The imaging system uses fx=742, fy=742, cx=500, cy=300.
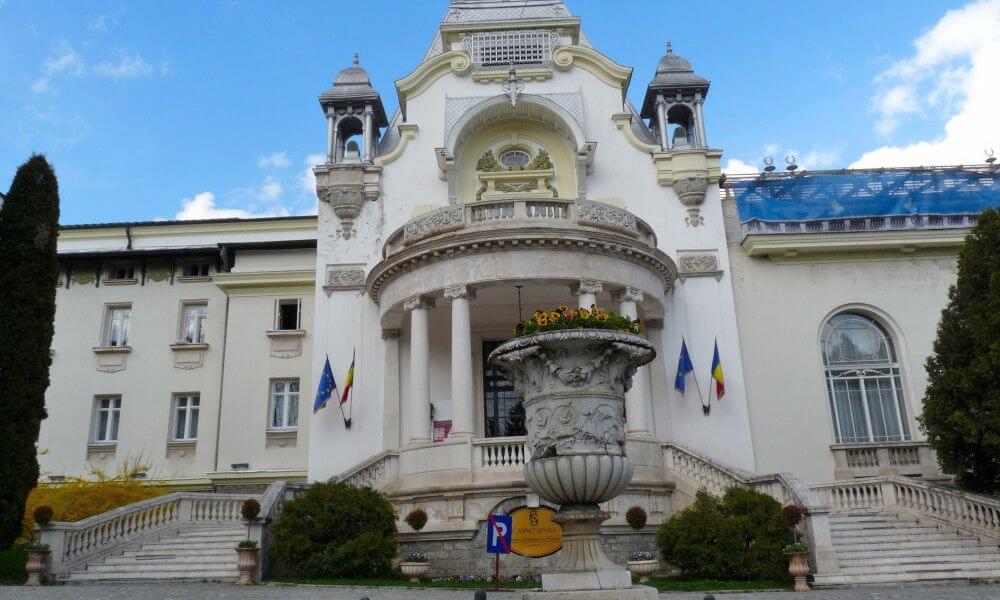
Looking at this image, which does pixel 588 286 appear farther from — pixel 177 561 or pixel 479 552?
pixel 177 561

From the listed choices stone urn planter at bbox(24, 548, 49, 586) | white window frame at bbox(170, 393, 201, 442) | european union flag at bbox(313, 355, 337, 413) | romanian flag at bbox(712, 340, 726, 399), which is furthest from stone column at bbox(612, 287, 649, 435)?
white window frame at bbox(170, 393, 201, 442)

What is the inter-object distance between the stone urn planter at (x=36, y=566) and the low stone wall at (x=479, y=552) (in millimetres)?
7618

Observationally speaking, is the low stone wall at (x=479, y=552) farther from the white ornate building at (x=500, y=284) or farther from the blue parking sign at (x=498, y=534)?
the blue parking sign at (x=498, y=534)

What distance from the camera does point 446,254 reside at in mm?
20688

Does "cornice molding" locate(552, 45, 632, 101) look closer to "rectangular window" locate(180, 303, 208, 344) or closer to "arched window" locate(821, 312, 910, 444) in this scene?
"arched window" locate(821, 312, 910, 444)

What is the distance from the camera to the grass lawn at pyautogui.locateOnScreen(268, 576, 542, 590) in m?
14.9

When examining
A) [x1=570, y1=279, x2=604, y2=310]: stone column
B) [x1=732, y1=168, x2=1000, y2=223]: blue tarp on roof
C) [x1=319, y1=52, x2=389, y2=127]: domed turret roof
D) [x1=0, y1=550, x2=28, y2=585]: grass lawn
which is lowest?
[x1=0, y1=550, x2=28, y2=585]: grass lawn

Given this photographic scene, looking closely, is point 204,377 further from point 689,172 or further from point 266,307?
point 689,172

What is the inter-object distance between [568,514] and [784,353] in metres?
17.3

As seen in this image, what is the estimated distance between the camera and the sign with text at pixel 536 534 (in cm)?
1617

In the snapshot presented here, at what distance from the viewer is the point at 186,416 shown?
88.1 feet

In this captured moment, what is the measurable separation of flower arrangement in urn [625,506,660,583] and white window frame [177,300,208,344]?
17871mm

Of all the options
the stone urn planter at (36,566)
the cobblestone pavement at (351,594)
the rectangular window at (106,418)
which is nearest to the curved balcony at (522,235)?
the cobblestone pavement at (351,594)

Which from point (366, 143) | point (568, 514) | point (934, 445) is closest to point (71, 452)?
point (366, 143)
